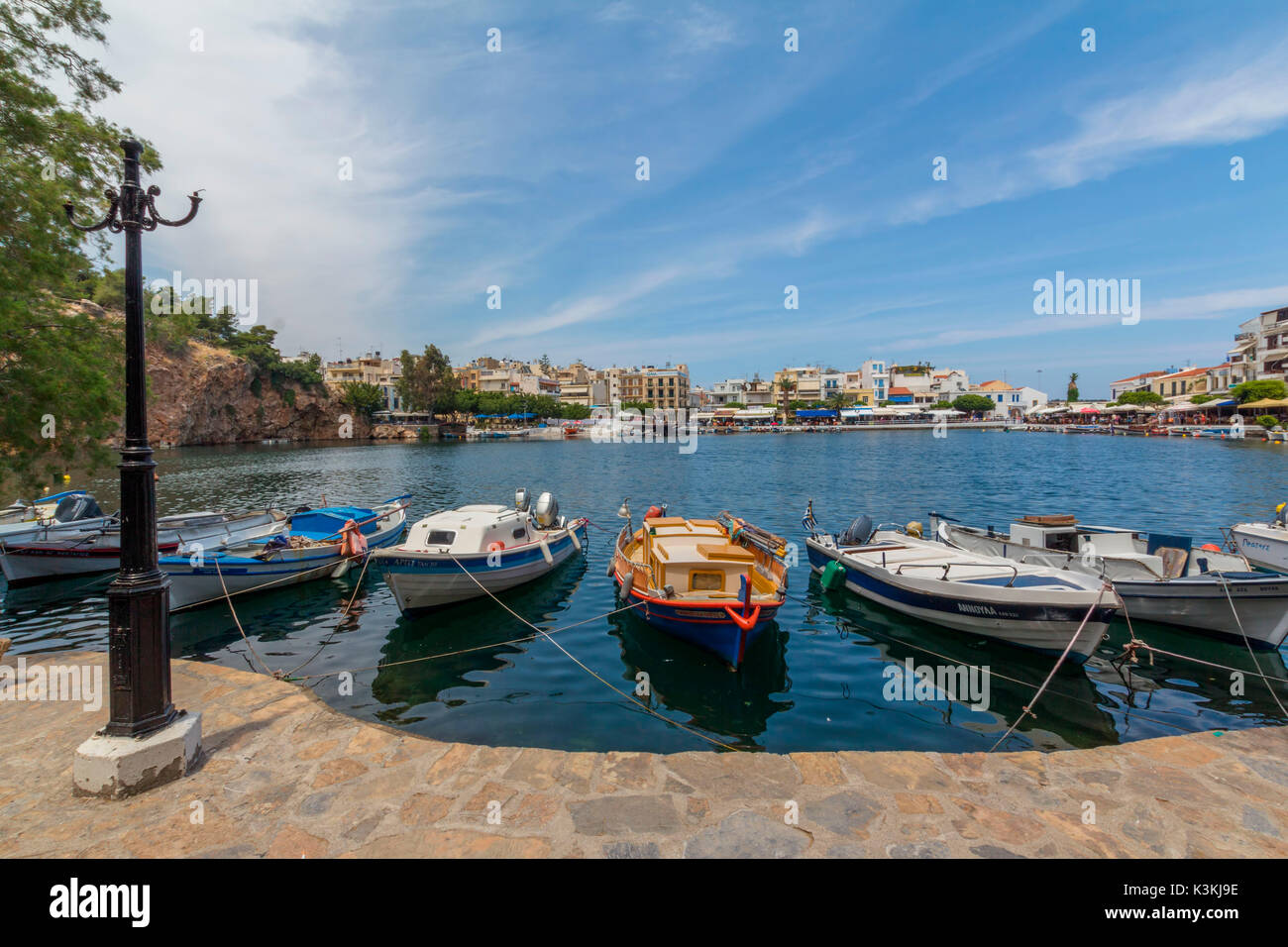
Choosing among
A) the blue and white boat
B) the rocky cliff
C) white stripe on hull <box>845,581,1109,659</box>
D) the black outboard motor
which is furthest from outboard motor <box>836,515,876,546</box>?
the rocky cliff

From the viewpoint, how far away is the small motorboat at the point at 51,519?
1808 cm

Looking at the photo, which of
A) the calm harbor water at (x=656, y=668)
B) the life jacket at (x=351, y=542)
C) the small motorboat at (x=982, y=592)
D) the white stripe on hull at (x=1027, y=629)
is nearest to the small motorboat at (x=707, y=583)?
the calm harbor water at (x=656, y=668)

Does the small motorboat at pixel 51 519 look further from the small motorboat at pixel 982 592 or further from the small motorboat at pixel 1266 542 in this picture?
the small motorboat at pixel 1266 542

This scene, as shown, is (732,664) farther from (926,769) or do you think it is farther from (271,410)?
(271,410)

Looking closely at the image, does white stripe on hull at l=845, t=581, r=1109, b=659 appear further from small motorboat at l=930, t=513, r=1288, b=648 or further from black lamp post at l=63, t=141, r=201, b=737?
black lamp post at l=63, t=141, r=201, b=737

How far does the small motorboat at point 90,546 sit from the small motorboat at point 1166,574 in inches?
917

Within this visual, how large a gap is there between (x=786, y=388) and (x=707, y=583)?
156293 millimetres

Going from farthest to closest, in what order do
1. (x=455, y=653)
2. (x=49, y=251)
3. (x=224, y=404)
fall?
(x=224, y=404) → (x=455, y=653) → (x=49, y=251)

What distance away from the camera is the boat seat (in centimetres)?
1331

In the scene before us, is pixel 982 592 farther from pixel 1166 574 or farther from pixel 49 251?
pixel 49 251

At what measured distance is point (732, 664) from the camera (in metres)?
11.5

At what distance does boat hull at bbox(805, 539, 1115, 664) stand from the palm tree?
14378 centimetres

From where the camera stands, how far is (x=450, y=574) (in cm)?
1527

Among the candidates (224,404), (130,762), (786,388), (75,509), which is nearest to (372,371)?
(224,404)
